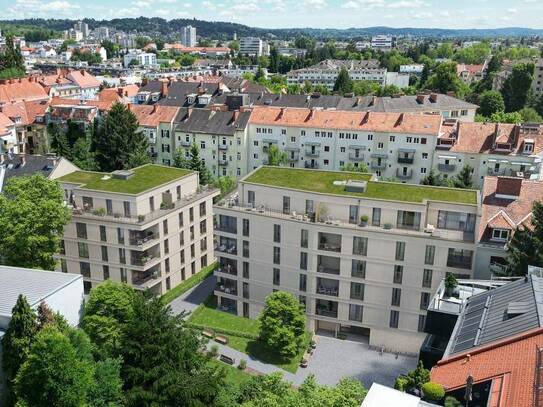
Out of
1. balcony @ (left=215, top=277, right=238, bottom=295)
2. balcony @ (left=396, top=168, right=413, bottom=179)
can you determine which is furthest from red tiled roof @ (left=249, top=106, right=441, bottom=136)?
balcony @ (left=215, top=277, right=238, bottom=295)

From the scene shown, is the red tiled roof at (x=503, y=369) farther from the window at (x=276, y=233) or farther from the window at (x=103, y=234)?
the window at (x=103, y=234)

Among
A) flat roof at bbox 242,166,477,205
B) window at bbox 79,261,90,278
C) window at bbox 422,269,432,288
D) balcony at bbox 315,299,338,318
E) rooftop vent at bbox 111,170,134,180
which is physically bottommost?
balcony at bbox 315,299,338,318

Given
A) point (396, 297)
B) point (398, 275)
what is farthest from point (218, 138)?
point (396, 297)

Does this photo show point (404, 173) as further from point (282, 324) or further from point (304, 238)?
point (282, 324)

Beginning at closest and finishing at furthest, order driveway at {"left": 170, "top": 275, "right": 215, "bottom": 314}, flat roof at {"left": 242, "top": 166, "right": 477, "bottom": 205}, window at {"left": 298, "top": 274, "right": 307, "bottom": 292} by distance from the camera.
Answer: flat roof at {"left": 242, "top": 166, "right": 477, "bottom": 205} < window at {"left": 298, "top": 274, "right": 307, "bottom": 292} < driveway at {"left": 170, "top": 275, "right": 215, "bottom": 314}

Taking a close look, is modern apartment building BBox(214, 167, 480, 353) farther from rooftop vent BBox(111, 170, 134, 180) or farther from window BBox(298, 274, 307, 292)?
rooftop vent BBox(111, 170, 134, 180)

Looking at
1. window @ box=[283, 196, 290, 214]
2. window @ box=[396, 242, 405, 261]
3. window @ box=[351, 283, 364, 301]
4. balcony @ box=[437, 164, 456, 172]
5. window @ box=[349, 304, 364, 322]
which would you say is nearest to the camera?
window @ box=[396, 242, 405, 261]

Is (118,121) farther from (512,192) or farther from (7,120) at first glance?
(512,192)

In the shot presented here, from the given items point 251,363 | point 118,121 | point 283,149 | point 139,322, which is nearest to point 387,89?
point 283,149
